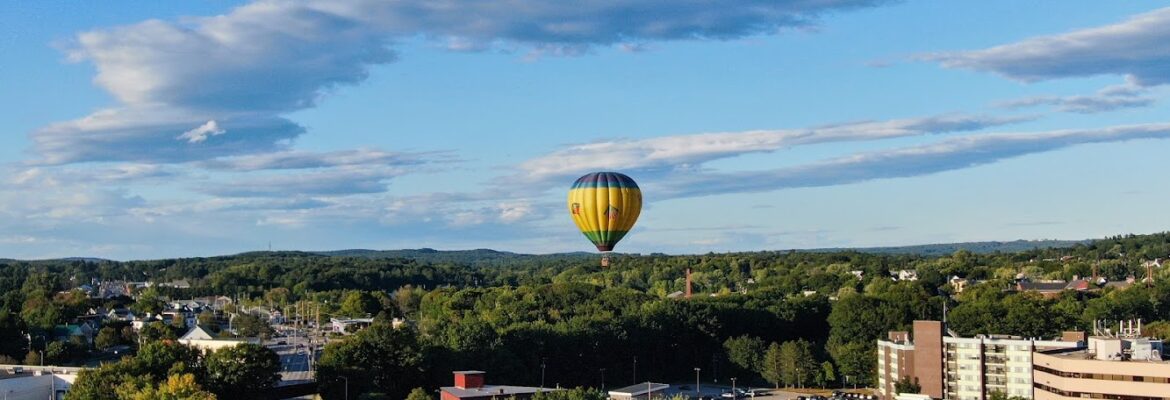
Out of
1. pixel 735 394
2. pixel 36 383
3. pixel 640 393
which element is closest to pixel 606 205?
pixel 640 393

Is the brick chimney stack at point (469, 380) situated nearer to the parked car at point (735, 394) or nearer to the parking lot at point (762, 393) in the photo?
the parking lot at point (762, 393)

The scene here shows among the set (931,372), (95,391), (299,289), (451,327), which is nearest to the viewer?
(95,391)

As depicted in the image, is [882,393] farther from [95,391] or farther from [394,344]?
[95,391]

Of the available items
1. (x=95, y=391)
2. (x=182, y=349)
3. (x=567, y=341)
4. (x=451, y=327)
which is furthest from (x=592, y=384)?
(x=95, y=391)

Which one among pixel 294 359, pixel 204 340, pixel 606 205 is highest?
pixel 606 205

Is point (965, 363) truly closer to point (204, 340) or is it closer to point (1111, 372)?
point (1111, 372)

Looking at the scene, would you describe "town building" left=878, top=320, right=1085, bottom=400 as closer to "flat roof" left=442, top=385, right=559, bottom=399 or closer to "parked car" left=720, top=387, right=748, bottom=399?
"parked car" left=720, top=387, right=748, bottom=399
